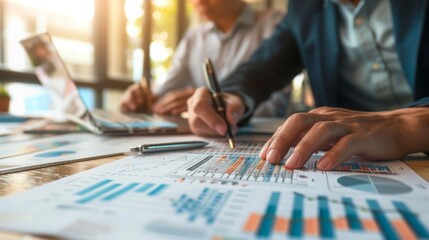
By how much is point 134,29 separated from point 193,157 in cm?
262

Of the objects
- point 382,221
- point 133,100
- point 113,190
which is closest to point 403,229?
point 382,221

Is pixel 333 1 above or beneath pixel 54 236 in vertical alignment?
above

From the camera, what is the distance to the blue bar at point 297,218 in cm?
20

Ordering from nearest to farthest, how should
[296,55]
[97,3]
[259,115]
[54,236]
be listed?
[54,236], [296,55], [259,115], [97,3]

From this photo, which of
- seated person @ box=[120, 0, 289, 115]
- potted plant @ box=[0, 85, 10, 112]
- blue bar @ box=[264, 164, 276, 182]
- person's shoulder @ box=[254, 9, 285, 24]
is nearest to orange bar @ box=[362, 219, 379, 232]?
blue bar @ box=[264, 164, 276, 182]

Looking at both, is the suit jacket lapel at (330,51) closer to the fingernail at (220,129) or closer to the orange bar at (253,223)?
the fingernail at (220,129)

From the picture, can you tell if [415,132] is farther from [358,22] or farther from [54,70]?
[54,70]

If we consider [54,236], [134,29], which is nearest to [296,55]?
[54,236]

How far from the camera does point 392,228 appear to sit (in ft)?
0.69

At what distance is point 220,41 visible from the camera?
1.76 metres

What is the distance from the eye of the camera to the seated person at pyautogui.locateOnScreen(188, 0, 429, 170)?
1.35 ft

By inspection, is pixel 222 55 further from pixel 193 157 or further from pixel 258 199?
pixel 258 199

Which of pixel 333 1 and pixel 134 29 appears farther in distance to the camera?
pixel 134 29

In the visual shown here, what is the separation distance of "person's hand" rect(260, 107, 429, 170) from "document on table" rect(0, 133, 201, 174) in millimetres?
242
